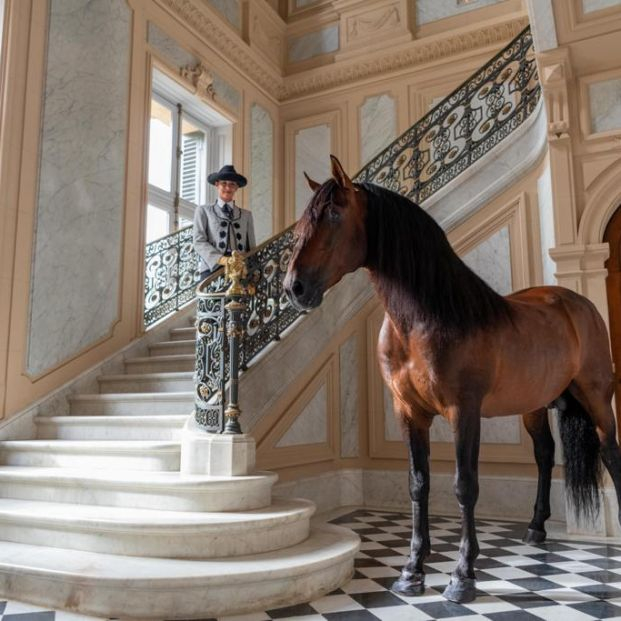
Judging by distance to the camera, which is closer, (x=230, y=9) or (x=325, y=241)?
(x=325, y=241)

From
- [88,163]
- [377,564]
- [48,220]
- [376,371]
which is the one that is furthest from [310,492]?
[88,163]

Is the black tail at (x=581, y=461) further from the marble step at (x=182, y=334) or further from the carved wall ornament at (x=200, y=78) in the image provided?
the carved wall ornament at (x=200, y=78)

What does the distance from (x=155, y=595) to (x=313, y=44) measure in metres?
8.57

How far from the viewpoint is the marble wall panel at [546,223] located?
4.85 m

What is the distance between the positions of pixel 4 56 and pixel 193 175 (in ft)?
11.0

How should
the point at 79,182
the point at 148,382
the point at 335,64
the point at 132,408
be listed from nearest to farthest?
the point at 132,408, the point at 148,382, the point at 79,182, the point at 335,64

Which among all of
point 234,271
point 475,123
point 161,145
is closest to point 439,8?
point 475,123

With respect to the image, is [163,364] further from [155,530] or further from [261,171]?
[261,171]

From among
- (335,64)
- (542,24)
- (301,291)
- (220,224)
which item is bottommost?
(301,291)

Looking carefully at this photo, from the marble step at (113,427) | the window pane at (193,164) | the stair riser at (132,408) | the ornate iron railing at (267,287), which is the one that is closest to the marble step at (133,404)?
the stair riser at (132,408)

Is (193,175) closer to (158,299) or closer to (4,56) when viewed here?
(158,299)

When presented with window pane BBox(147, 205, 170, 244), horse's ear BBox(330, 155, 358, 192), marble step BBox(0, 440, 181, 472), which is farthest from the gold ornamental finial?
window pane BBox(147, 205, 170, 244)

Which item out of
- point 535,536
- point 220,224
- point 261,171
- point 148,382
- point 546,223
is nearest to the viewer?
point 535,536

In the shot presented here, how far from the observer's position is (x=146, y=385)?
17.2 feet
